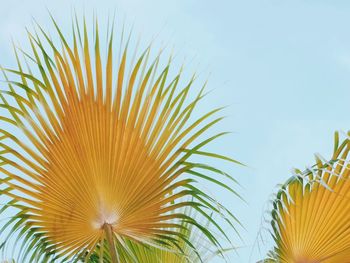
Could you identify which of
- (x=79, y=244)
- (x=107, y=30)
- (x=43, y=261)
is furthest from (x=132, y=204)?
(x=107, y=30)

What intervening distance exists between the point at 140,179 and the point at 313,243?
1.06 m

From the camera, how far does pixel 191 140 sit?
2.97 m

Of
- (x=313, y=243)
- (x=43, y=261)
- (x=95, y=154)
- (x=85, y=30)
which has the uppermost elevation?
(x=85, y=30)

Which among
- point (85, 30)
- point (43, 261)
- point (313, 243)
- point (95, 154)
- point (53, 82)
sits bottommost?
point (43, 261)

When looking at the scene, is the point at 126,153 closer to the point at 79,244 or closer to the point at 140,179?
the point at 140,179

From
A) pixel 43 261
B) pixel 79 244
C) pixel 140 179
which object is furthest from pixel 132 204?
pixel 43 261

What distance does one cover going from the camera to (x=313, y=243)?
3273mm

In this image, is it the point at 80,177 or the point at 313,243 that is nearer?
the point at 80,177

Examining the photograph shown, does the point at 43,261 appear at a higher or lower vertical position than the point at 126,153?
lower

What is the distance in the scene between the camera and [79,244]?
3.08m

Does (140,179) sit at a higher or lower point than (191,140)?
lower

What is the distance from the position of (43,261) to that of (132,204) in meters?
0.57

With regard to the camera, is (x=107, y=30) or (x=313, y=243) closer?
(x=107, y=30)

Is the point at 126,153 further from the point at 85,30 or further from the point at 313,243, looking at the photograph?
the point at 313,243
